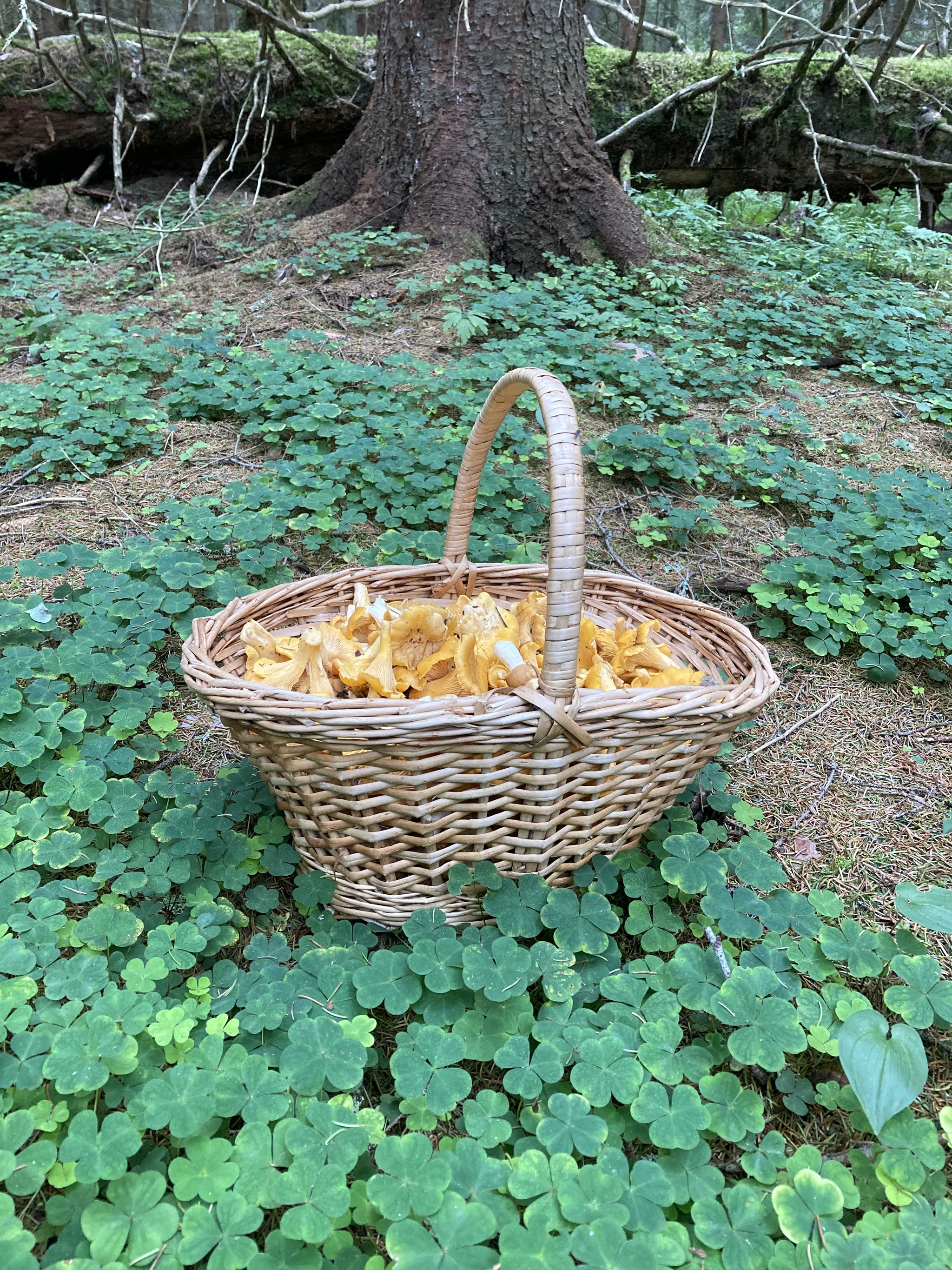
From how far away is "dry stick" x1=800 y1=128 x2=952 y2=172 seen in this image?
611 cm

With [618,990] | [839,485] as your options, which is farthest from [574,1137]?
[839,485]

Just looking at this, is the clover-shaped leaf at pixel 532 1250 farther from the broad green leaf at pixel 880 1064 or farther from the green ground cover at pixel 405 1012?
the broad green leaf at pixel 880 1064

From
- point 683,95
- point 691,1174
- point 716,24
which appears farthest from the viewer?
point 716,24

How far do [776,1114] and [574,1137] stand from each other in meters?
0.38

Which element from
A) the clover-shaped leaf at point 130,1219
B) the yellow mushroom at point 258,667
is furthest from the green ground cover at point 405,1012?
the yellow mushroom at point 258,667

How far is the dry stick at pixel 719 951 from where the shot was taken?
1.40 meters

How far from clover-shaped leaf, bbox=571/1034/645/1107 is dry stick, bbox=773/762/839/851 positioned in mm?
724

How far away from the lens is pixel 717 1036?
52.4 inches

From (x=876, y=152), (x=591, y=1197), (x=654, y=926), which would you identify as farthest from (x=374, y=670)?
(x=876, y=152)

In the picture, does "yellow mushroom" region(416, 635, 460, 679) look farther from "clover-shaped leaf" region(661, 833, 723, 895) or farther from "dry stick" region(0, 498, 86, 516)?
"dry stick" region(0, 498, 86, 516)

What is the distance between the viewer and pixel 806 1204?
1.09 metres

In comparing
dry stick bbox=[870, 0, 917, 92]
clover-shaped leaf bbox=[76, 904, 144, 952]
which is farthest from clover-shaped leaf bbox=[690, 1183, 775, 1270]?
dry stick bbox=[870, 0, 917, 92]

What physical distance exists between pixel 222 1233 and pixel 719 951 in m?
0.93

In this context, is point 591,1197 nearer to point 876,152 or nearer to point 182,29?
point 182,29
